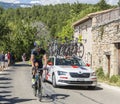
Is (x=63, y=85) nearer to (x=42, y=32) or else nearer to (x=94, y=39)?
(x=94, y=39)

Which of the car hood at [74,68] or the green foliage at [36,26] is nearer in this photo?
the car hood at [74,68]

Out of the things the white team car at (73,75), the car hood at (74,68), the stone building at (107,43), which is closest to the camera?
the white team car at (73,75)

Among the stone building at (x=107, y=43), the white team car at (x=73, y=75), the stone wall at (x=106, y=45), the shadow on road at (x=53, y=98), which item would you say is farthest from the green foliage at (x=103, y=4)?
the shadow on road at (x=53, y=98)

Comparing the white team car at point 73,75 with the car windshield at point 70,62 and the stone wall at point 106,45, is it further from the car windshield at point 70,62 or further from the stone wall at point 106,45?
the stone wall at point 106,45

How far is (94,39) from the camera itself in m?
29.6

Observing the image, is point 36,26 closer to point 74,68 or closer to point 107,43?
point 107,43

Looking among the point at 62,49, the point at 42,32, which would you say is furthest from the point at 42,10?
the point at 62,49

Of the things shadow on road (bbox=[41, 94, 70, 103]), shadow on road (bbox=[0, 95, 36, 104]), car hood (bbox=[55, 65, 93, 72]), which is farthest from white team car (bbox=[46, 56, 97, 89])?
shadow on road (bbox=[0, 95, 36, 104])

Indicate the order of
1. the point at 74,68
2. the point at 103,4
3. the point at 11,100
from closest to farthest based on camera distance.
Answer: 1. the point at 11,100
2. the point at 74,68
3. the point at 103,4

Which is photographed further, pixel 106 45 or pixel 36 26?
pixel 36 26

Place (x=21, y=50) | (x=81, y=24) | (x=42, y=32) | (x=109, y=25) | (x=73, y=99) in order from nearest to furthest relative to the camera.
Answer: (x=73, y=99) → (x=109, y=25) → (x=81, y=24) → (x=21, y=50) → (x=42, y=32)

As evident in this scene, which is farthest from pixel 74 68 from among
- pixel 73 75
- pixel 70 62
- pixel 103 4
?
pixel 103 4

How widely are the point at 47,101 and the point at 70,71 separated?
185 inches

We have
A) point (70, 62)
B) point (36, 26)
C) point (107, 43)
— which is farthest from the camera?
point (36, 26)
